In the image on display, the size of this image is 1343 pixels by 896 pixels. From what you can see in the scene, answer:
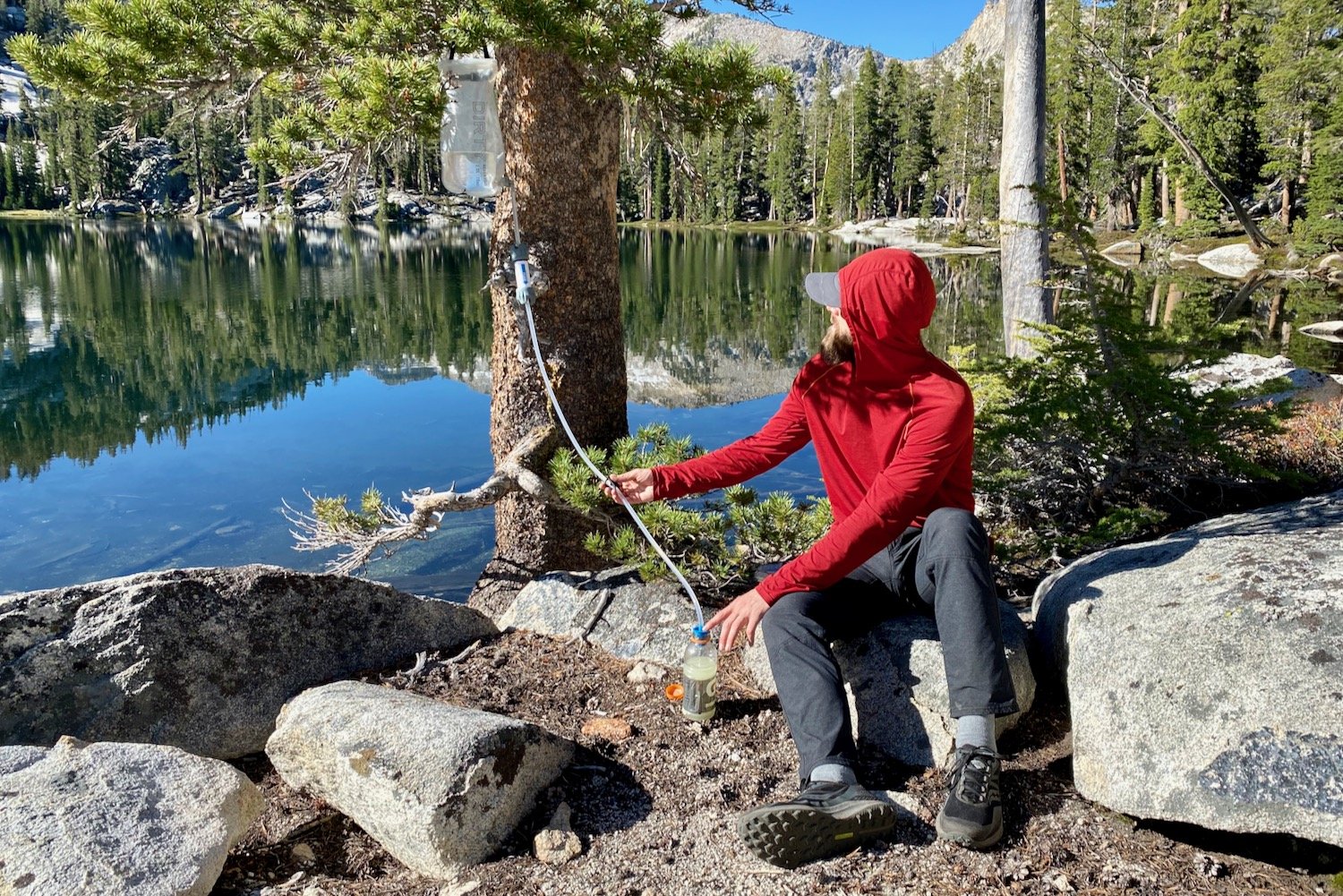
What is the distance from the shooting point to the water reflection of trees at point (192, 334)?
13.0m

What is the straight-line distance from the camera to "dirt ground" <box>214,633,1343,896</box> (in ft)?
8.18

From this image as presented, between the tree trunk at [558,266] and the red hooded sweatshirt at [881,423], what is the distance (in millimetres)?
1724

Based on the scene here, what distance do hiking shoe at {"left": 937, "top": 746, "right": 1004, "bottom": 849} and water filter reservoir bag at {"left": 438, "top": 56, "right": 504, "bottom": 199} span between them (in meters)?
3.45

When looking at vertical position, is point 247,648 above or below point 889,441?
below

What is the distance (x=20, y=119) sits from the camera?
10550 centimetres

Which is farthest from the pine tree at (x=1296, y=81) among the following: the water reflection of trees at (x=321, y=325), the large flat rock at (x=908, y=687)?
the large flat rock at (x=908, y=687)

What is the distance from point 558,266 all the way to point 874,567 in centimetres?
238

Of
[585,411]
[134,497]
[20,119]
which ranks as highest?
[20,119]

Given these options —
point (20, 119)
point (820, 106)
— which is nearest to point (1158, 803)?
point (820, 106)

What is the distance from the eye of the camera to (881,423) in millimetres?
3264

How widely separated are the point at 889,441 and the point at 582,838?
164 centimetres

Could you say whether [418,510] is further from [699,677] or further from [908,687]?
[908,687]

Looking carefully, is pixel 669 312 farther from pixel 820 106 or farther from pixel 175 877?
pixel 820 106

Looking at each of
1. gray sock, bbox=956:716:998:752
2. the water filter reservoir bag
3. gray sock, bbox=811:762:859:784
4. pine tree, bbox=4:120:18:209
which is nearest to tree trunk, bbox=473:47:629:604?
the water filter reservoir bag
